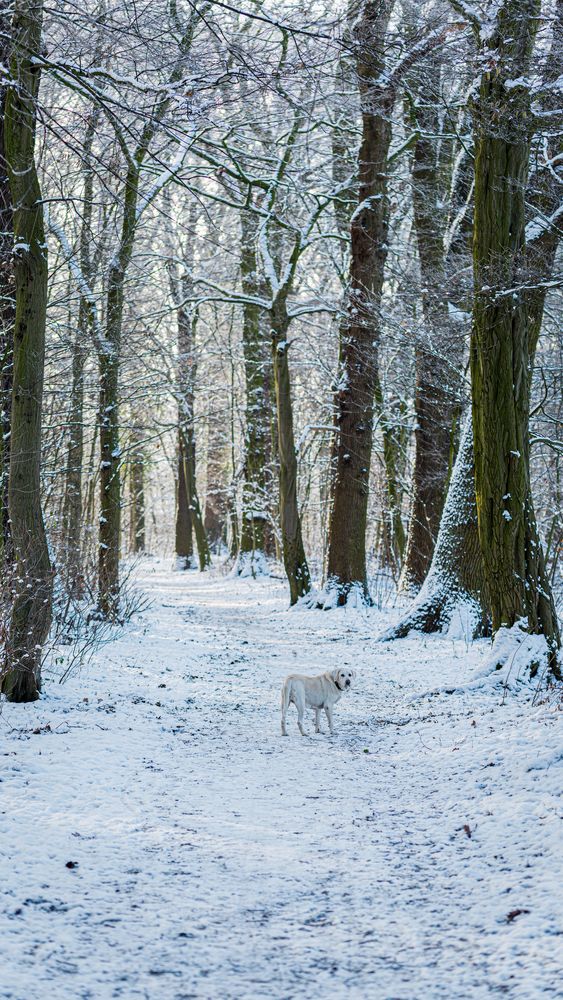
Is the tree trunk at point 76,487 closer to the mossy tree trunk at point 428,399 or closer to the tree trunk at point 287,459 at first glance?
the tree trunk at point 287,459

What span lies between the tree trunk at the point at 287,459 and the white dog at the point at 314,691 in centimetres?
1045

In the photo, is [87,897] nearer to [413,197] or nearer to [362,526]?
[362,526]

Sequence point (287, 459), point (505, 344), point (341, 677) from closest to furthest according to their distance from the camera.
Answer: point (341, 677), point (505, 344), point (287, 459)

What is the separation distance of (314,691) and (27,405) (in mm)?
3733

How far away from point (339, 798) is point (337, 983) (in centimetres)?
239

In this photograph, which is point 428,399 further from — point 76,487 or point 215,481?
point 215,481

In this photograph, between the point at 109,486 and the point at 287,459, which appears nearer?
the point at 109,486

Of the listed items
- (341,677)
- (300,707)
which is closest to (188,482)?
(341,677)

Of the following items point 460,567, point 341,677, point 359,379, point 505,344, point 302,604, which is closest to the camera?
point 341,677

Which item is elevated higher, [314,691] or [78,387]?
[78,387]

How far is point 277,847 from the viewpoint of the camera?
477 centimetres

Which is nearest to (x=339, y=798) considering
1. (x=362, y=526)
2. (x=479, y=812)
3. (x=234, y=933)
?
(x=479, y=812)

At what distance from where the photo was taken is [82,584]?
11.2m

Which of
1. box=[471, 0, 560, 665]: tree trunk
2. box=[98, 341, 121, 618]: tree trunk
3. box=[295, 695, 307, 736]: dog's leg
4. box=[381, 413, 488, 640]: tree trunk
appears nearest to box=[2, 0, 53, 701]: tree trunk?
box=[295, 695, 307, 736]: dog's leg
